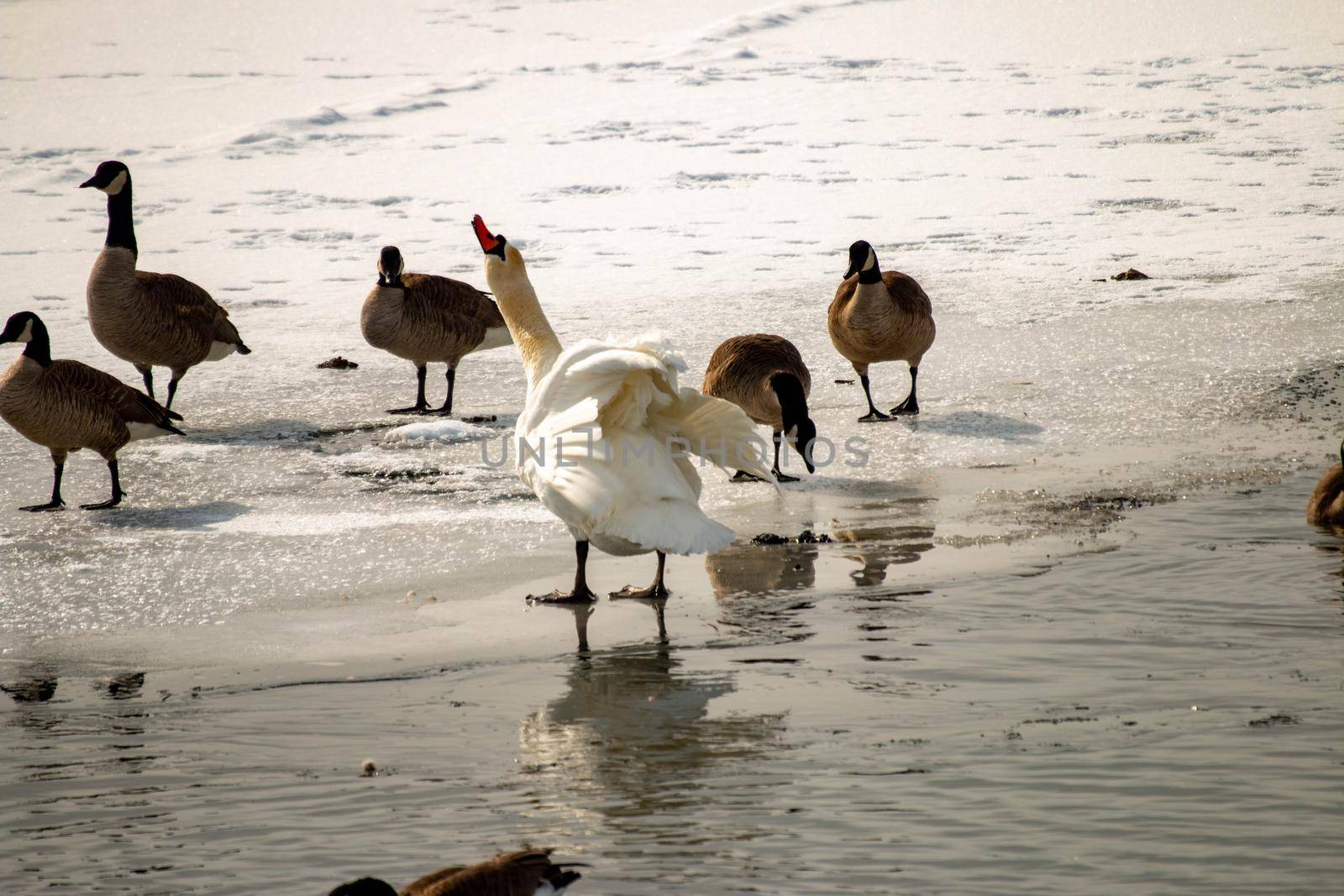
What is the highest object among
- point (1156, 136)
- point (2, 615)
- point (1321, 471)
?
point (1156, 136)

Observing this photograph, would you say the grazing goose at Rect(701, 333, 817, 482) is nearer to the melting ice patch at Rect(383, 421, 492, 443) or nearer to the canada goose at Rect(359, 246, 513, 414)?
the melting ice patch at Rect(383, 421, 492, 443)

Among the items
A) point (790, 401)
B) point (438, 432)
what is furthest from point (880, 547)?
point (438, 432)

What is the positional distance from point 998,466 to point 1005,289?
13.3 feet

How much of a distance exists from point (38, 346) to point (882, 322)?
476cm

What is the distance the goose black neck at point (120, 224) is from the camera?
30.1 feet

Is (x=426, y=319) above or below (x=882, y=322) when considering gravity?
below

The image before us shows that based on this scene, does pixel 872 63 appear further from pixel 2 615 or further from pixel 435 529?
pixel 2 615

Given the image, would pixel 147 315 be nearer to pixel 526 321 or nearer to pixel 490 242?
pixel 490 242

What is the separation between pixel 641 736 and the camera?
415 centimetres

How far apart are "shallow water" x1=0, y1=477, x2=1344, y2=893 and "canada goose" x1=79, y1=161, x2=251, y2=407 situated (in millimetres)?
4561

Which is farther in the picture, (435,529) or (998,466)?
(998,466)

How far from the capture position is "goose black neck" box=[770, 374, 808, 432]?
7.62 metres

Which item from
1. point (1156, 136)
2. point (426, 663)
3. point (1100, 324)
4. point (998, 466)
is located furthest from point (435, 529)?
point (1156, 136)

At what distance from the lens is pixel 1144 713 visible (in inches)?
164
